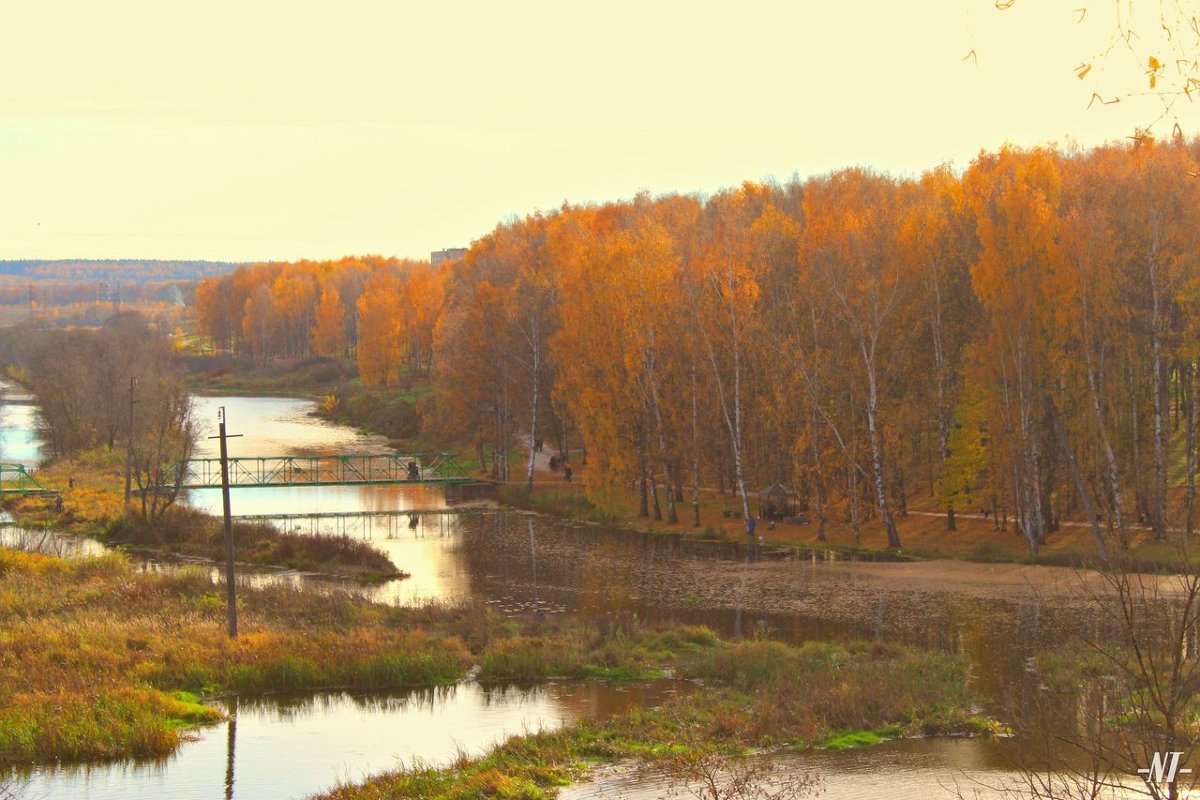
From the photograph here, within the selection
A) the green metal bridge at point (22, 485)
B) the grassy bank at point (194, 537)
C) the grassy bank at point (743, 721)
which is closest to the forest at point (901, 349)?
the grassy bank at point (743, 721)

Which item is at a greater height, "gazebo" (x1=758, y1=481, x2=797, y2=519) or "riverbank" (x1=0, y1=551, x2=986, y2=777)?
"gazebo" (x1=758, y1=481, x2=797, y2=519)

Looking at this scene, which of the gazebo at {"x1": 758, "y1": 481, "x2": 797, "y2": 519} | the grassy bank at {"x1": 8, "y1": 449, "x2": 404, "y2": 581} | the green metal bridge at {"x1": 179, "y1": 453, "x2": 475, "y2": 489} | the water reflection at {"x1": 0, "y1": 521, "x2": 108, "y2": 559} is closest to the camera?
the water reflection at {"x1": 0, "y1": 521, "x2": 108, "y2": 559}

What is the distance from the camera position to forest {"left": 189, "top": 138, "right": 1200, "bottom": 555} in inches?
1484

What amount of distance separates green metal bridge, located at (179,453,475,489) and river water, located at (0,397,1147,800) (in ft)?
2.77

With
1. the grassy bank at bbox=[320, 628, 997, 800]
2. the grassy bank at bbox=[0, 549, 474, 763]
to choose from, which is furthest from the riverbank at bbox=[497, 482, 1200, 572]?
the grassy bank at bbox=[0, 549, 474, 763]

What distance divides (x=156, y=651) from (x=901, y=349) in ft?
85.3

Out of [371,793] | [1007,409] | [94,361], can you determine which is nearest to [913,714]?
[371,793]

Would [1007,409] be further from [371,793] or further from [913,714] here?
[371,793]

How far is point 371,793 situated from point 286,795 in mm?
1882

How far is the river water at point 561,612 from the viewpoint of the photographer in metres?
20.1

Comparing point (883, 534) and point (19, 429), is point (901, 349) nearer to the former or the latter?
point (883, 534)

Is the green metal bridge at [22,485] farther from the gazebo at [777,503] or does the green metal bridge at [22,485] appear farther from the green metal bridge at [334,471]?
the gazebo at [777,503]

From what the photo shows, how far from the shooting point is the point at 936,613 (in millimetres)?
32250

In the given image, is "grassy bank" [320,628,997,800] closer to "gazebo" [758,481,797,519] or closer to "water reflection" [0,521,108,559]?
"gazebo" [758,481,797,519]
